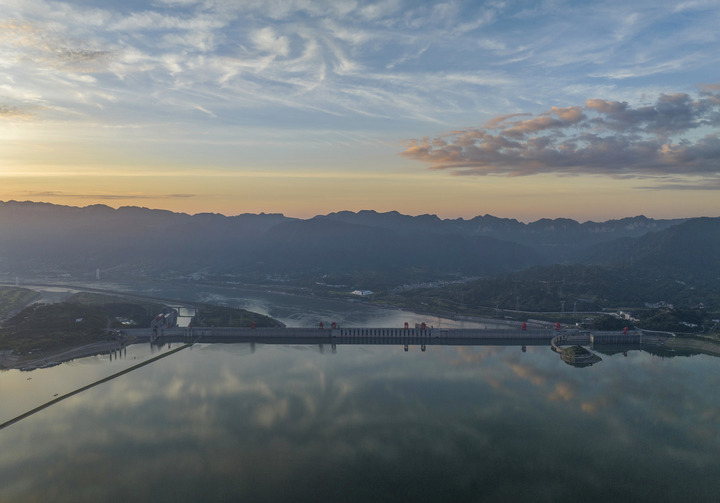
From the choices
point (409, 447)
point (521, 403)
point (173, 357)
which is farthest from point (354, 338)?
point (409, 447)

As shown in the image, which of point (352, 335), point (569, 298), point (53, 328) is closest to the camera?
point (53, 328)

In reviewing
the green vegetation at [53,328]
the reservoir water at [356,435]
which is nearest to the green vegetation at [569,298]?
the reservoir water at [356,435]

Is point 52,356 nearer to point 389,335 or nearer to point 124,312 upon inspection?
point 124,312

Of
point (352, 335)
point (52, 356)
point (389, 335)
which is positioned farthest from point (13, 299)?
point (389, 335)

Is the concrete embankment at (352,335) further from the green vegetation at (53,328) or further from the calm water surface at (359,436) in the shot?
the calm water surface at (359,436)

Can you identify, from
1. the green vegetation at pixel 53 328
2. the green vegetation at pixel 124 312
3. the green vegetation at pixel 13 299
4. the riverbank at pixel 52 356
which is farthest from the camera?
Answer: the green vegetation at pixel 13 299
